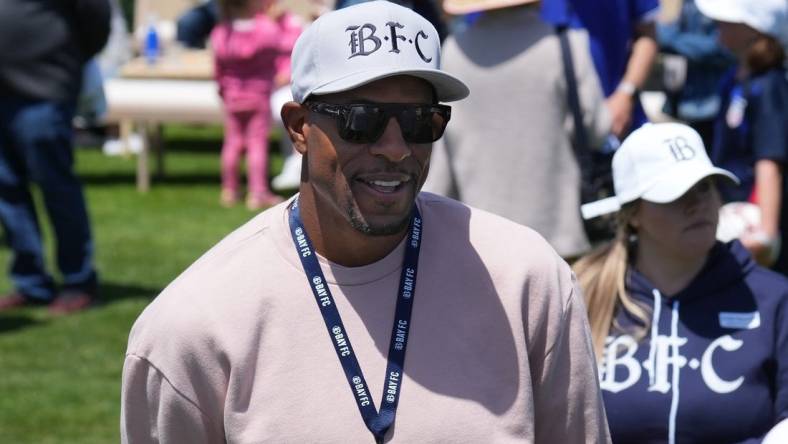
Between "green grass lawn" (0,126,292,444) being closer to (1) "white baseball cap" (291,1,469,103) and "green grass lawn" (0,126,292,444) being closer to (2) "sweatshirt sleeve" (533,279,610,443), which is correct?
(2) "sweatshirt sleeve" (533,279,610,443)

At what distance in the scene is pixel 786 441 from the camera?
3.61 m

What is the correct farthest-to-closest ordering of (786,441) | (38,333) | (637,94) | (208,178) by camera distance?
1. (208,178)
2. (38,333)
3. (637,94)
4. (786,441)

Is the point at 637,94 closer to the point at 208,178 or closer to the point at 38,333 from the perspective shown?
the point at 38,333

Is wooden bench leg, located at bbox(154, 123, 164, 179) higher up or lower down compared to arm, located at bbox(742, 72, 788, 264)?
lower down

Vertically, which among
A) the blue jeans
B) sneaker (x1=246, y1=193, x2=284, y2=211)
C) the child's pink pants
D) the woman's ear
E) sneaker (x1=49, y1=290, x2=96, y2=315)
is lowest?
sneaker (x1=246, y1=193, x2=284, y2=211)

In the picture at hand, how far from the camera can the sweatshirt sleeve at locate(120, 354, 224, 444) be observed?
2736 mm

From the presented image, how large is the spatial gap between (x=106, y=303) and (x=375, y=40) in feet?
19.9

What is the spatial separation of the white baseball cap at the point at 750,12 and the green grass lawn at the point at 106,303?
286 cm

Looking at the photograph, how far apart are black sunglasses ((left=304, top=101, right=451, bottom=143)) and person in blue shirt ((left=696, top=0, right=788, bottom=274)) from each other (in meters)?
2.98

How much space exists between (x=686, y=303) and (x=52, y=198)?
15.4 feet

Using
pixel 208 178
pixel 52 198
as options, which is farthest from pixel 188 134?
pixel 52 198

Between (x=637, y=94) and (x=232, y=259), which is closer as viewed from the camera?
(x=232, y=259)

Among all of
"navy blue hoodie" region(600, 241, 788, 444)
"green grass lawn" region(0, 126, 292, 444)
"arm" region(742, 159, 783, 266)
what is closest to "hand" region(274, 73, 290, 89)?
"green grass lawn" region(0, 126, 292, 444)

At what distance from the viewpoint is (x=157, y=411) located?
9.12 ft
